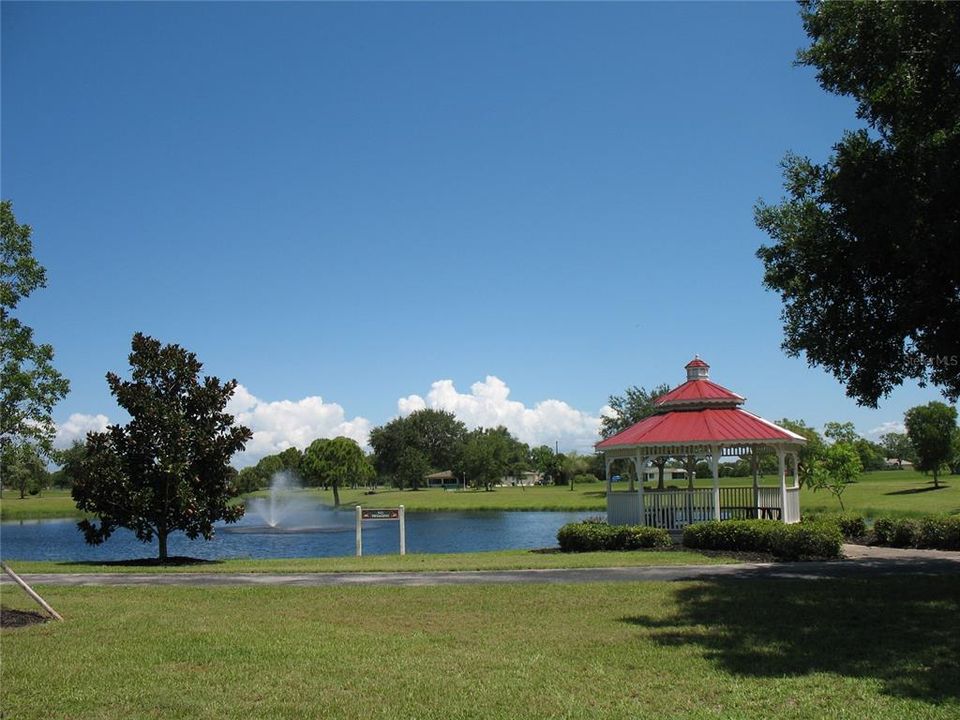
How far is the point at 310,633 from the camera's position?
10.6 metres

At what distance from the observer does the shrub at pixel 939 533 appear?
774 inches

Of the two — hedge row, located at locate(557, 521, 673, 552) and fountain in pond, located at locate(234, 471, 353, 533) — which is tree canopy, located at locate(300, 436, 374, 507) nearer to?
fountain in pond, located at locate(234, 471, 353, 533)

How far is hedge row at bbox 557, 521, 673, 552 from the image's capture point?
68.2 ft

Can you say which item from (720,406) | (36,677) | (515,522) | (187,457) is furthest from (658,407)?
(515,522)

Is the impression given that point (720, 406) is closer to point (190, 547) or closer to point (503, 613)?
point (503, 613)

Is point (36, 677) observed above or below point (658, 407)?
below

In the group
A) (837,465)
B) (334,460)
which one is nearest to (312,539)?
(837,465)

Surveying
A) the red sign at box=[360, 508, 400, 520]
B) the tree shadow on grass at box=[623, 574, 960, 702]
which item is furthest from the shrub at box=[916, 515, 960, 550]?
the red sign at box=[360, 508, 400, 520]

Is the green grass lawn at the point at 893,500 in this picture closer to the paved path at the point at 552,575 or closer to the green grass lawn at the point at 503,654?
the paved path at the point at 552,575

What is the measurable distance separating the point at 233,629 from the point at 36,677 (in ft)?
8.93

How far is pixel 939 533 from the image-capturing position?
65.4 feet

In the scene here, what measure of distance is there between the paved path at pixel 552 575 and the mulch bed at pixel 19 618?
366cm

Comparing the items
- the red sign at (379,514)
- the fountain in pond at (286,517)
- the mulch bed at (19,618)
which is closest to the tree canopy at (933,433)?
the fountain in pond at (286,517)

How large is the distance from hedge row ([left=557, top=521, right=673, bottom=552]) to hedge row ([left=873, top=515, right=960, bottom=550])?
5.65 metres
